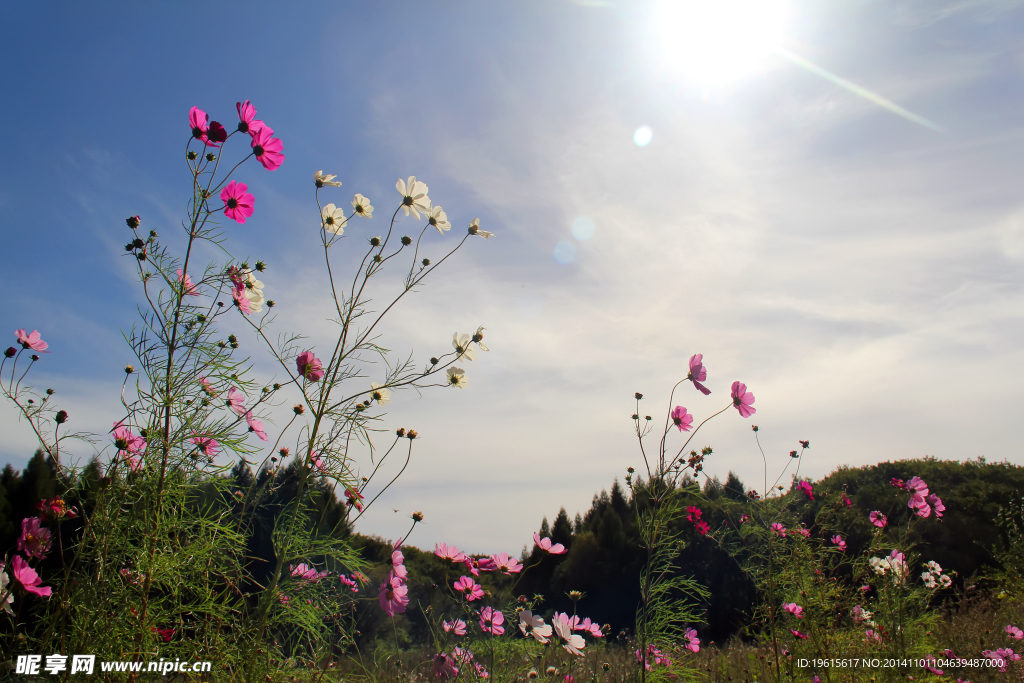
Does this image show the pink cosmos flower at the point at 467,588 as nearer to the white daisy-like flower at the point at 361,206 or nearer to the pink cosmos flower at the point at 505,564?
the pink cosmos flower at the point at 505,564

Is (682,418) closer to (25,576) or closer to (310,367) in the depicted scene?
(310,367)

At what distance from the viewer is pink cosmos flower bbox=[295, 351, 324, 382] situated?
4.94 feet

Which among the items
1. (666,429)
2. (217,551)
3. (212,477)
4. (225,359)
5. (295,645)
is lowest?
(295,645)

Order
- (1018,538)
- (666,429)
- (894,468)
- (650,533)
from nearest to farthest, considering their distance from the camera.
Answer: (650,533)
(666,429)
(1018,538)
(894,468)

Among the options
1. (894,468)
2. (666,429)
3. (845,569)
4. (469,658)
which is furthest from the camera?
(894,468)

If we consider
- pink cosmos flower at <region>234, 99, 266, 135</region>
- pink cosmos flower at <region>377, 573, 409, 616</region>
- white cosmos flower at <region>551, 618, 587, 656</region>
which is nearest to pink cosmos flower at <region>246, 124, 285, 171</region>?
pink cosmos flower at <region>234, 99, 266, 135</region>

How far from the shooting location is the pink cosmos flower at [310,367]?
150 centimetres

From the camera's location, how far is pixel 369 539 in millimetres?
6137

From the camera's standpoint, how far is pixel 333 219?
5.65 ft

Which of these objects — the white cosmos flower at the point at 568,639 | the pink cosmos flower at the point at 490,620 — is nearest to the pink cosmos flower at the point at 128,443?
the pink cosmos flower at the point at 490,620

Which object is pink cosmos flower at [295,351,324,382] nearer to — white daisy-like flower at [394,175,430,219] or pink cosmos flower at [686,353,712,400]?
white daisy-like flower at [394,175,430,219]

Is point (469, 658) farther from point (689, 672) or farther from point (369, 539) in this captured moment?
point (369, 539)

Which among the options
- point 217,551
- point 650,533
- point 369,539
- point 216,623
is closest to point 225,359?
point 217,551

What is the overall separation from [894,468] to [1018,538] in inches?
147
